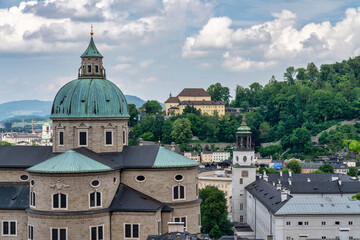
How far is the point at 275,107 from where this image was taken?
611ft

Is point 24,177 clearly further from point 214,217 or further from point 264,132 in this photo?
point 264,132

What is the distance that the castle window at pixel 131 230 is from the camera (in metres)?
53.3

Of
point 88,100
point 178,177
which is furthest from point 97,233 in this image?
point 88,100

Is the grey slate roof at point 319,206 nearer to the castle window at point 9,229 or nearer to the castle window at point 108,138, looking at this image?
the castle window at point 108,138

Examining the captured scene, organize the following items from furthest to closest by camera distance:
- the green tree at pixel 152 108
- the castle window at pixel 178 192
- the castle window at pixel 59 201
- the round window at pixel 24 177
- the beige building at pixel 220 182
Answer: the green tree at pixel 152 108, the beige building at pixel 220 182, the round window at pixel 24 177, the castle window at pixel 178 192, the castle window at pixel 59 201

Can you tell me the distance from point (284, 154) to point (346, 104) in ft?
70.5

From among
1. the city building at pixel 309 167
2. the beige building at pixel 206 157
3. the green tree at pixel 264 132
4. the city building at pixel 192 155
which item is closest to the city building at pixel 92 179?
the city building at pixel 309 167

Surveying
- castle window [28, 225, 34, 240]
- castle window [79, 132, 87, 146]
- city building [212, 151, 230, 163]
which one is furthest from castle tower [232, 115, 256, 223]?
city building [212, 151, 230, 163]

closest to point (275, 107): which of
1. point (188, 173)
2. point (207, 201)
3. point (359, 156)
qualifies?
point (359, 156)

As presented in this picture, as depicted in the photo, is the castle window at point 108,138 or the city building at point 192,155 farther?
the city building at point 192,155

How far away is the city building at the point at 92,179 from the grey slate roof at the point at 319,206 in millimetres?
16791

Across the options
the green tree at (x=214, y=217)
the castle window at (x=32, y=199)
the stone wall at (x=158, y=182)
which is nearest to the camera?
the castle window at (x=32, y=199)

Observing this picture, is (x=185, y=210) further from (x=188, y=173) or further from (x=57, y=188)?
(x=57, y=188)

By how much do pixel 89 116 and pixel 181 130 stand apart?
387 feet
